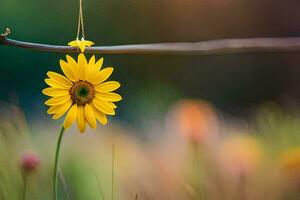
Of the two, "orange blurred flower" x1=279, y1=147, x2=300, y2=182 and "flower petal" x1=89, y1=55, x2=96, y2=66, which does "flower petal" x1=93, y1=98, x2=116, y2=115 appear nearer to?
"flower petal" x1=89, y1=55, x2=96, y2=66

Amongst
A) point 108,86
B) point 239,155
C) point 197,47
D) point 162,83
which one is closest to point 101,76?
point 108,86

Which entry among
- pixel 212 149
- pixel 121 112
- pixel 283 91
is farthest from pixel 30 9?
pixel 283 91

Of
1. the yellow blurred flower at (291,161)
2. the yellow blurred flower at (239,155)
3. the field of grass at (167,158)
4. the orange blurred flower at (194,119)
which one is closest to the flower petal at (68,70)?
the field of grass at (167,158)

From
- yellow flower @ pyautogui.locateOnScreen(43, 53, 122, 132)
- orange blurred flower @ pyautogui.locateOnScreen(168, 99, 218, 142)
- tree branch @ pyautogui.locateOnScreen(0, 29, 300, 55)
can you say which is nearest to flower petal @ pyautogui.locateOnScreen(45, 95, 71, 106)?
yellow flower @ pyautogui.locateOnScreen(43, 53, 122, 132)

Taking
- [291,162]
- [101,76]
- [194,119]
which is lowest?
[291,162]

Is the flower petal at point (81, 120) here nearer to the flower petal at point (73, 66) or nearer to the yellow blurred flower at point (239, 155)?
the flower petal at point (73, 66)

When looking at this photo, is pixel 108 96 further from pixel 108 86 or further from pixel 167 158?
pixel 167 158

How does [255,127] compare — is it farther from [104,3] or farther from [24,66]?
[24,66]
